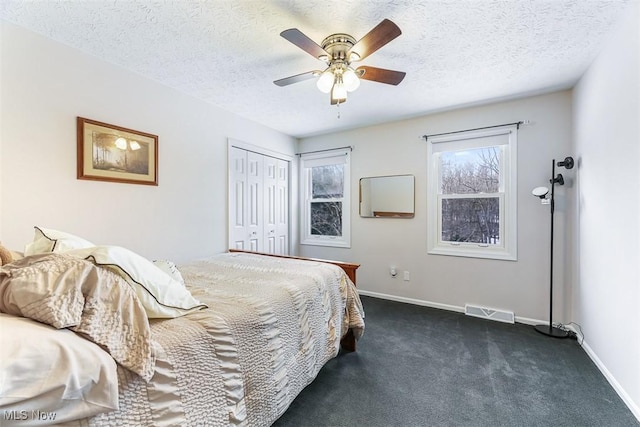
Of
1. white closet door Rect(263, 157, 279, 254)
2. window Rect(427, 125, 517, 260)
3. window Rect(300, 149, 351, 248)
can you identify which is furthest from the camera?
window Rect(300, 149, 351, 248)

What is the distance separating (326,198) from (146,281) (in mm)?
3506

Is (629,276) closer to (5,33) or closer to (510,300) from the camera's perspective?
(510,300)

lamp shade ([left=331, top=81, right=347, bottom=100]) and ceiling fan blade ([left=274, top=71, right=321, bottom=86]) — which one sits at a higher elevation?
ceiling fan blade ([left=274, top=71, right=321, bottom=86])

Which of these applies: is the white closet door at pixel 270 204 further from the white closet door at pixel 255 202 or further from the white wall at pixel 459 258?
the white wall at pixel 459 258

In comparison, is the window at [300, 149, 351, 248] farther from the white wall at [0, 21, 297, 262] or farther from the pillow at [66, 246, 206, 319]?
the pillow at [66, 246, 206, 319]

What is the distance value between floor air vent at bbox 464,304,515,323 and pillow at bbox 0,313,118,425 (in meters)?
3.48

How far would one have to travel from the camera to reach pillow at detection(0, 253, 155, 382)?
0.81 meters

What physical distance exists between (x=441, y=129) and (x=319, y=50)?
90.6 inches

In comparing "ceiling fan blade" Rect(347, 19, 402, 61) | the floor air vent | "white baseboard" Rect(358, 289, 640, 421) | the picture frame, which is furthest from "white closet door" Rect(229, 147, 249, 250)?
the floor air vent

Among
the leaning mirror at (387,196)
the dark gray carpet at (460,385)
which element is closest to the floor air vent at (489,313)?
the dark gray carpet at (460,385)

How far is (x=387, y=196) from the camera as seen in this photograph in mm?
3861

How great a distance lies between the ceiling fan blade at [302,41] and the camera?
5.06 feet

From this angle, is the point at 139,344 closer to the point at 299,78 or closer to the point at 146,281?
the point at 146,281

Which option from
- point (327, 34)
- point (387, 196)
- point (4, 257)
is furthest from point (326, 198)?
point (4, 257)
